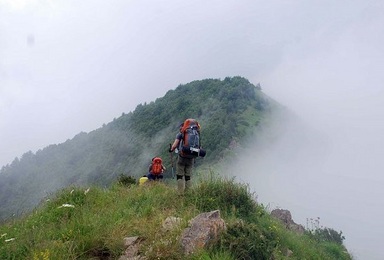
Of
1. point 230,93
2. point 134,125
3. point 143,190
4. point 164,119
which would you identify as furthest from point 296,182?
point 143,190

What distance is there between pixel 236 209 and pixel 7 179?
7359 centimetres

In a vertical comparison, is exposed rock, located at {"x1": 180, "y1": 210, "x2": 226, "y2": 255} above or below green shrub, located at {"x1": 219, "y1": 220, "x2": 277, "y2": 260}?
above

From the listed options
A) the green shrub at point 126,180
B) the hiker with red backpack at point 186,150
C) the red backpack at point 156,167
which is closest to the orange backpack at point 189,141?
the hiker with red backpack at point 186,150

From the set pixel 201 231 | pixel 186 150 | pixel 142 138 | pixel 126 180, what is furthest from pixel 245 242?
pixel 142 138

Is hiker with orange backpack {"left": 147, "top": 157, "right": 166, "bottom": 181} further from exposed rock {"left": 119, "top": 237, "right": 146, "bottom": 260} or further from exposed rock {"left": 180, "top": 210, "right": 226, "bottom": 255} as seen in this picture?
exposed rock {"left": 119, "top": 237, "right": 146, "bottom": 260}

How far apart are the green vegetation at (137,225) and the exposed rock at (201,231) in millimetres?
89

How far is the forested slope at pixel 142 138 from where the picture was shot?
61.2 m

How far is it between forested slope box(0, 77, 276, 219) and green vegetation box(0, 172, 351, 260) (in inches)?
1595

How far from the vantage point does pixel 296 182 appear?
72.6m

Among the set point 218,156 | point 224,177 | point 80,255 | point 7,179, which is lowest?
point 7,179

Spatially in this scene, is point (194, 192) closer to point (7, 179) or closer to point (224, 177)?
point (224, 177)

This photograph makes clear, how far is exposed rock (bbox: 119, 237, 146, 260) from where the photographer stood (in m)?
5.52

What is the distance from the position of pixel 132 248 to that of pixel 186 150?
9.45 feet

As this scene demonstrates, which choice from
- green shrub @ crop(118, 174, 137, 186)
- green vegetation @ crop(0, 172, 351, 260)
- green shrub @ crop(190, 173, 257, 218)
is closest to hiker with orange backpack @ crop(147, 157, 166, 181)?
green shrub @ crop(118, 174, 137, 186)
